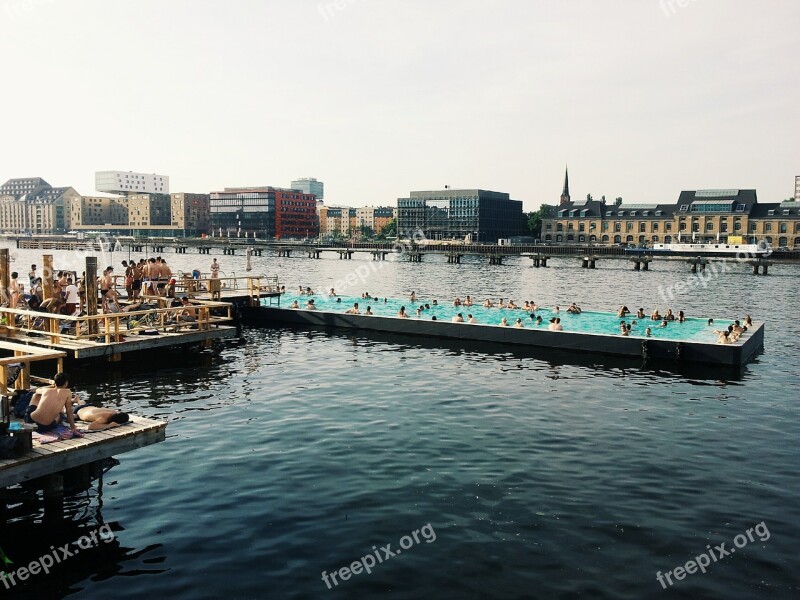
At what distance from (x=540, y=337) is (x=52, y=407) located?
2620 centimetres

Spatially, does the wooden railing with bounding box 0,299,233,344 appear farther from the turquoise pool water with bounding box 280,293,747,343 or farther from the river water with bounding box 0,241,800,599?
the turquoise pool water with bounding box 280,293,747,343

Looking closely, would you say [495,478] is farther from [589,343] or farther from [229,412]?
[589,343]

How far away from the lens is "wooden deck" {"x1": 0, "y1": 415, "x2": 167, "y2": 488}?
12.0 m

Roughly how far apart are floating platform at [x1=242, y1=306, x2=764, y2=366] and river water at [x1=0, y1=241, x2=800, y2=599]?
1524 mm

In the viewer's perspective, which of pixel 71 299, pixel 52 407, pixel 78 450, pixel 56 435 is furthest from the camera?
pixel 71 299

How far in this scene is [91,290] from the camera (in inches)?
1058

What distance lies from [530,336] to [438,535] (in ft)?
77.5

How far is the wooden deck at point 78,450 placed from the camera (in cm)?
1199

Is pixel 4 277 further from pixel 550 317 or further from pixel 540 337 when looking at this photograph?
pixel 550 317

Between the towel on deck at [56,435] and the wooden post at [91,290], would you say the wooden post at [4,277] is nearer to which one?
the wooden post at [91,290]

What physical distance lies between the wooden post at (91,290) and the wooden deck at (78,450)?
12.9 meters

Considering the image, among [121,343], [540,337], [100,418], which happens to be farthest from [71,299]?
[540,337]

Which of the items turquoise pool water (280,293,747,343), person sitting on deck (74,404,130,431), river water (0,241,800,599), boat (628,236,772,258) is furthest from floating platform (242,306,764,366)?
boat (628,236,772,258)

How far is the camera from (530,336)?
35469 millimetres
